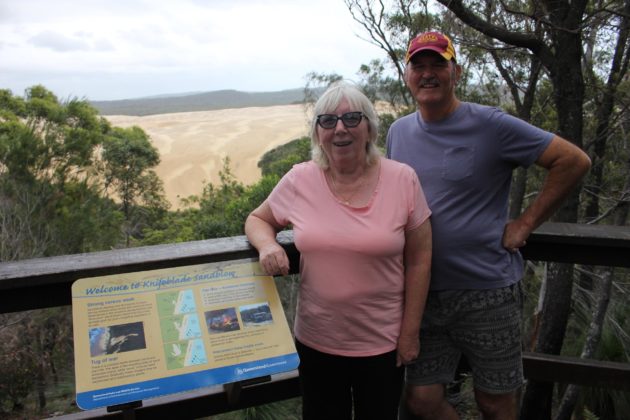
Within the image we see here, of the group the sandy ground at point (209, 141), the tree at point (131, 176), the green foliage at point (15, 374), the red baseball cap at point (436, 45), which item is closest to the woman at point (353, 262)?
the red baseball cap at point (436, 45)

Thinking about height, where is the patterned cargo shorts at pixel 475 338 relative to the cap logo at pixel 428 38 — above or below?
below

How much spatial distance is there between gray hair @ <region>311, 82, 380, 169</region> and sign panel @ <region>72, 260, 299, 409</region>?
0.54 meters

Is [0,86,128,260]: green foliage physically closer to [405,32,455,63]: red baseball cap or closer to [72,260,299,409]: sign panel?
[72,260,299,409]: sign panel

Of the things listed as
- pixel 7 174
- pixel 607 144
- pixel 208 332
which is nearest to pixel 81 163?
pixel 7 174

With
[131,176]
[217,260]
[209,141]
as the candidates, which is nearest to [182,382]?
[217,260]

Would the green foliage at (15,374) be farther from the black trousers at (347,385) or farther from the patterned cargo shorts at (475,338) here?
the patterned cargo shorts at (475,338)

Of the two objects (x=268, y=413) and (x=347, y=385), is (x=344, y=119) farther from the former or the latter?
(x=268, y=413)

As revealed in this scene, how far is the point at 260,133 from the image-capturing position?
98.8 meters

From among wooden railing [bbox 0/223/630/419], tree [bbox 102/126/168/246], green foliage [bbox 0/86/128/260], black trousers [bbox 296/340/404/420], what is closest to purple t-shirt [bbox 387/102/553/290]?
wooden railing [bbox 0/223/630/419]

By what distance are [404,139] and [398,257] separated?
492 mm

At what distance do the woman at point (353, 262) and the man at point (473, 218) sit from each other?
Answer: 0.16 metres

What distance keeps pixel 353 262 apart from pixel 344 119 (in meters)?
0.46

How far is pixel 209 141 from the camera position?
99500 millimetres

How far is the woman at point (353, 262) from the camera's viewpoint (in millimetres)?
1691
